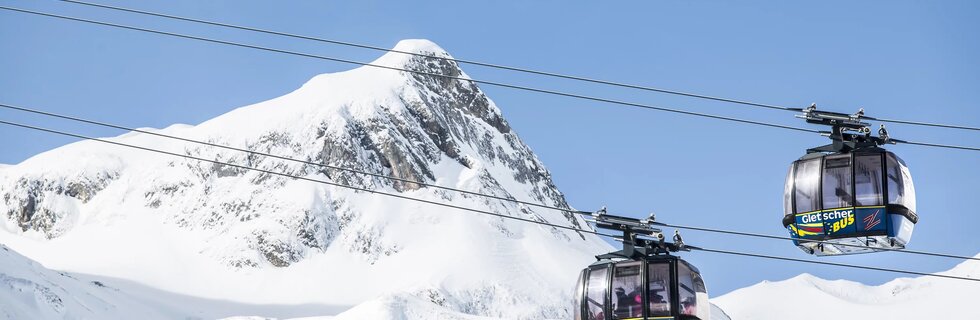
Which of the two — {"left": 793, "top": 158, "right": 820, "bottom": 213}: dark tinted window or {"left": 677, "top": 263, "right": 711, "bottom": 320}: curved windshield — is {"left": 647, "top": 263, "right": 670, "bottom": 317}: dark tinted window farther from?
{"left": 793, "top": 158, "right": 820, "bottom": 213}: dark tinted window

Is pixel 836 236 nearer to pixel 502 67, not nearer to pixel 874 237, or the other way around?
A: pixel 874 237

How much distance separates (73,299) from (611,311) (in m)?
116

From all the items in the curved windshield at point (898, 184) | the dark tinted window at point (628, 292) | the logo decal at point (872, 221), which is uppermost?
the curved windshield at point (898, 184)

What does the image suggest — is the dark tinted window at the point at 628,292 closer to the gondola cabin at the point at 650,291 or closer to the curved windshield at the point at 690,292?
the gondola cabin at the point at 650,291

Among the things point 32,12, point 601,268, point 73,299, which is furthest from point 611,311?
point 73,299

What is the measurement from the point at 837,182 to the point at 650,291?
16.5ft

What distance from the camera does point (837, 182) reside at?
114 ft

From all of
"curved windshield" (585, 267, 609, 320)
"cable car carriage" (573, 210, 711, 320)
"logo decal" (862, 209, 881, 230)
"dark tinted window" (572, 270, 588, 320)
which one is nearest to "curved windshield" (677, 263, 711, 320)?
"cable car carriage" (573, 210, 711, 320)

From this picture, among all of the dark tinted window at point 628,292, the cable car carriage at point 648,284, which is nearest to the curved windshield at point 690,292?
the cable car carriage at point 648,284

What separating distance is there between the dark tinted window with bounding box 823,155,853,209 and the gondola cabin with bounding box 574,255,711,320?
11.5 feet

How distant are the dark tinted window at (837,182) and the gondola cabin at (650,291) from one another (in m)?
3.51

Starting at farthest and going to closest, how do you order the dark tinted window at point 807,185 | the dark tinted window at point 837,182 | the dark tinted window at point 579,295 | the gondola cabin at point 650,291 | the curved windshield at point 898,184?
the dark tinted window at point 579,295 < the dark tinted window at point 807,185 < the dark tinted window at point 837,182 < the gondola cabin at point 650,291 < the curved windshield at point 898,184

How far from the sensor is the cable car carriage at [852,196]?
110 feet

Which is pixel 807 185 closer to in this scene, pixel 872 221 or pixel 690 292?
pixel 872 221
